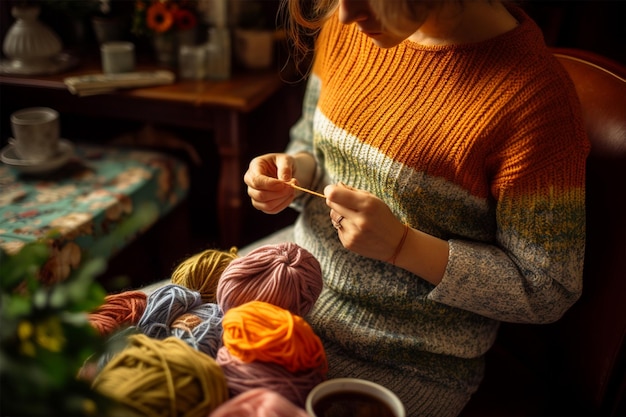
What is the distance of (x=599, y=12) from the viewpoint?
135 cm

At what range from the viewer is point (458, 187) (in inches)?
32.6

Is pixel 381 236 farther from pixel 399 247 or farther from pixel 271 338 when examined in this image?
pixel 271 338

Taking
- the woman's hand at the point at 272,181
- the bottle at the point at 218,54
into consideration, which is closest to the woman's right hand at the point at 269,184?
the woman's hand at the point at 272,181

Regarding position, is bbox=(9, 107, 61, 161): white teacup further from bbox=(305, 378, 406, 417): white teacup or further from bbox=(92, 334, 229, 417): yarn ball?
bbox=(305, 378, 406, 417): white teacup

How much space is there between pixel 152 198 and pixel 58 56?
1.83ft

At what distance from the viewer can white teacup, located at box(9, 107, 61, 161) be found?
1.41 m

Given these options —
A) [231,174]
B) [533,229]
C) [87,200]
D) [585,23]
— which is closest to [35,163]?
[87,200]

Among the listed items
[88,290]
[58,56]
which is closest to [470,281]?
[88,290]

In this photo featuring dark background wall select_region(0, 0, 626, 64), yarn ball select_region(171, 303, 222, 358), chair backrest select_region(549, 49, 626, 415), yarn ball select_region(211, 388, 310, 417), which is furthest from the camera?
dark background wall select_region(0, 0, 626, 64)

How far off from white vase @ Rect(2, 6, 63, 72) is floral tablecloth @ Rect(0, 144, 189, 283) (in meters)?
0.26

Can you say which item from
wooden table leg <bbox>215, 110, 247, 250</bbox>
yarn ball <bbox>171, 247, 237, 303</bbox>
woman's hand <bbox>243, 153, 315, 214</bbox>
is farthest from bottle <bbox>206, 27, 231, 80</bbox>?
yarn ball <bbox>171, 247, 237, 303</bbox>

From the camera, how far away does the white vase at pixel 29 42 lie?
62.6 inches

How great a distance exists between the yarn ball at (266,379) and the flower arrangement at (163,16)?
1.18 m

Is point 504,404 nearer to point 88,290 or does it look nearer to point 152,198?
point 88,290
